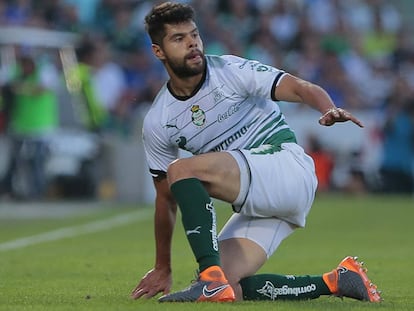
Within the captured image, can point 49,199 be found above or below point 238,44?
below

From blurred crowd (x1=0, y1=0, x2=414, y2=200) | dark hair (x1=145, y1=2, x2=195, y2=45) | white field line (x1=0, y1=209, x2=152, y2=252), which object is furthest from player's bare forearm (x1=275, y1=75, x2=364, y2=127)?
blurred crowd (x1=0, y1=0, x2=414, y2=200)

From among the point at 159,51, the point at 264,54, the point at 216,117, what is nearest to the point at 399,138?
the point at 264,54

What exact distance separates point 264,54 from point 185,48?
15249 mm

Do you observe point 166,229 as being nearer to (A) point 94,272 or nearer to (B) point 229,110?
(B) point 229,110

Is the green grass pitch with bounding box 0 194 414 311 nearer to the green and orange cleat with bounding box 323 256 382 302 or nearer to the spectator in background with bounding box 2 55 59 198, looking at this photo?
the green and orange cleat with bounding box 323 256 382 302

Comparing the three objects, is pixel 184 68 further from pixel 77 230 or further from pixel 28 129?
pixel 28 129

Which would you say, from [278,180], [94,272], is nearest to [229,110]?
[278,180]

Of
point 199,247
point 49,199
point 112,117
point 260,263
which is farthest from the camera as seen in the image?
point 112,117

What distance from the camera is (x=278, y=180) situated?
282 inches

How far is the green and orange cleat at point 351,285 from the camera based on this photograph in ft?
23.3

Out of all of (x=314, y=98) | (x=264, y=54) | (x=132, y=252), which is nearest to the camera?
(x=314, y=98)

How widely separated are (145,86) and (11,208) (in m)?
3.85

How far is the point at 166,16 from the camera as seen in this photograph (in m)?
7.27

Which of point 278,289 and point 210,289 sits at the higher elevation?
point 210,289
